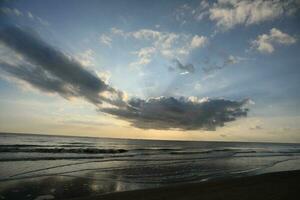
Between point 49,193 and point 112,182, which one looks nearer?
point 49,193

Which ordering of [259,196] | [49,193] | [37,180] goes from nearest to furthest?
[259,196], [49,193], [37,180]

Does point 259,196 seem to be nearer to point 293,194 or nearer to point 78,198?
point 293,194

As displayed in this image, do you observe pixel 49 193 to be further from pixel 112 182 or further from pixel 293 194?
pixel 293 194

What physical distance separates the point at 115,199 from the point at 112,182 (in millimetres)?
5173

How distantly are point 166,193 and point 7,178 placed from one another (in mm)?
11022

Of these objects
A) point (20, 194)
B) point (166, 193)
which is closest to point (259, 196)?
point (166, 193)

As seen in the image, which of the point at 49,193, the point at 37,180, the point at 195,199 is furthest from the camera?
the point at 37,180

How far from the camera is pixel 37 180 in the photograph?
46.5ft

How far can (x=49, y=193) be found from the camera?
1112 cm

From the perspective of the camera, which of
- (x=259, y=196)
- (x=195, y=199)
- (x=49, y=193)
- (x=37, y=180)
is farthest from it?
(x=37, y=180)

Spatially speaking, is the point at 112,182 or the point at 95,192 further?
the point at 112,182

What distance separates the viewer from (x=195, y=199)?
9.56m

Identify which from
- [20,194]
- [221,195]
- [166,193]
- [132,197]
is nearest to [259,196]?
[221,195]

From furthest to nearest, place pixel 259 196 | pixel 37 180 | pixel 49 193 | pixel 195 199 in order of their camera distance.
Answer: pixel 37 180
pixel 49 193
pixel 259 196
pixel 195 199
